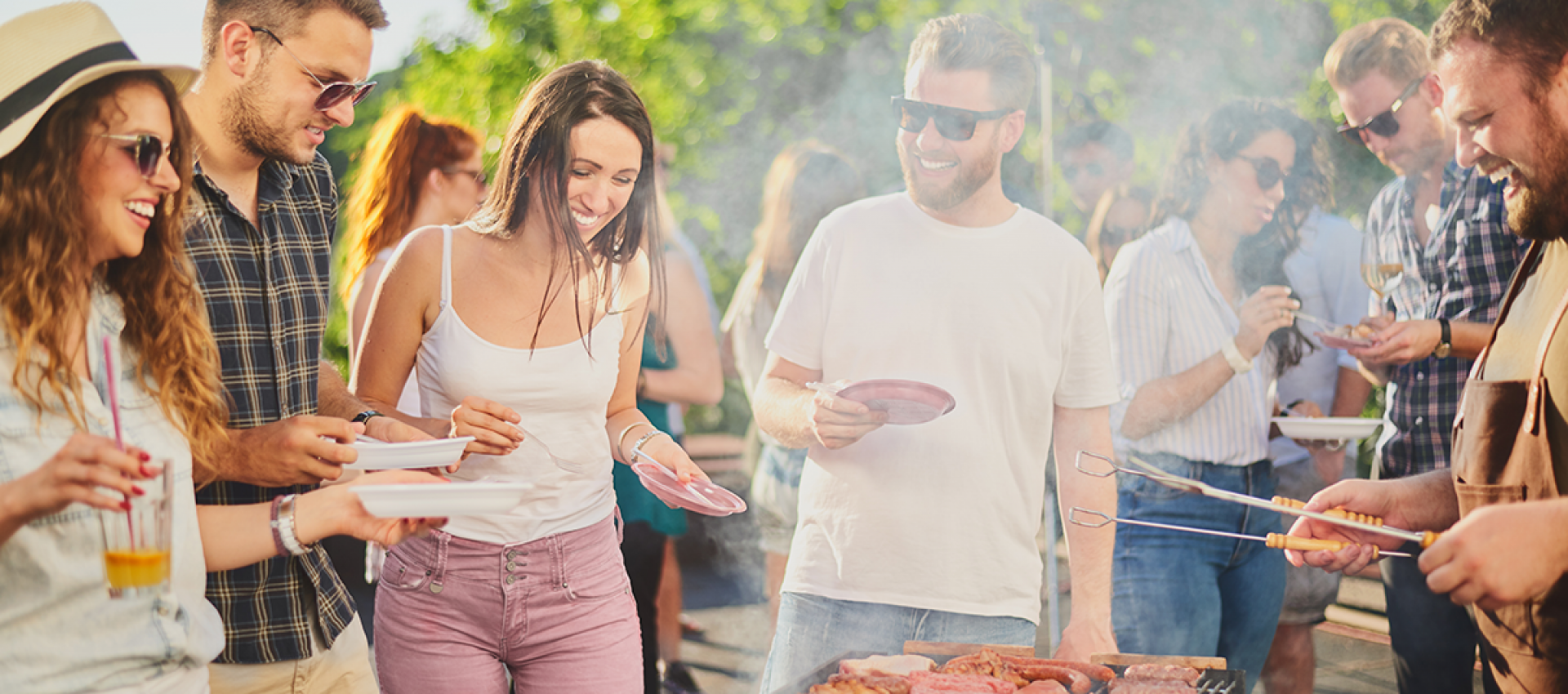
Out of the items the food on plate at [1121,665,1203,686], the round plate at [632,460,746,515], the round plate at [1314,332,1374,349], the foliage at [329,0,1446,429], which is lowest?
the food on plate at [1121,665,1203,686]

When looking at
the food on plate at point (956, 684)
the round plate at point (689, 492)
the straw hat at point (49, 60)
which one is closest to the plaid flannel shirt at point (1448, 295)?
the food on plate at point (956, 684)

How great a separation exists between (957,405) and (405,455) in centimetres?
124

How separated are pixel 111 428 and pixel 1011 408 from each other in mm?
1761

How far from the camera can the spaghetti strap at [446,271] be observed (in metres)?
2.24

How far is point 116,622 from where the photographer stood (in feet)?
5.22

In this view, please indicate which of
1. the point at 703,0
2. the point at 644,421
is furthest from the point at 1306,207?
the point at 703,0

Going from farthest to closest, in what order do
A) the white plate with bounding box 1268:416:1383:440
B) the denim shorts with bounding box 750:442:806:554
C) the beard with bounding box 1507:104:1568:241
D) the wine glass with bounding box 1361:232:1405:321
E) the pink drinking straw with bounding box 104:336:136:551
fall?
the denim shorts with bounding box 750:442:806:554 < the wine glass with bounding box 1361:232:1405:321 < the white plate with bounding box 1268:416:1383:440 < the beard with bounding box 1507:104:1568:241 < the pink drinking straw with bounding box 104:336:136:551

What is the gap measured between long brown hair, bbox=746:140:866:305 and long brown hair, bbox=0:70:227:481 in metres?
2.43

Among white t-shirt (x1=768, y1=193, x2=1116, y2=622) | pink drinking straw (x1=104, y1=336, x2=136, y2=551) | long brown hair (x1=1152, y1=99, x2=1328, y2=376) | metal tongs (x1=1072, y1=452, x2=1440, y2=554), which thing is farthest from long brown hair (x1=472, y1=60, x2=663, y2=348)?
Answer: long brown hair (x1=1152, y1=99, x2=1328, y2=376)

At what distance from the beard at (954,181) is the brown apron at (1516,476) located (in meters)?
1.07

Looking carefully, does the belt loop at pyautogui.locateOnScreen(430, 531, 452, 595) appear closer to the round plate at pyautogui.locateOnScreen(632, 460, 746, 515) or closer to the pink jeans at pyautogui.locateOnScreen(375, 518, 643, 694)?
the pink jeans at pyautogui.locateOnScreen(375, 518, 643, 694)

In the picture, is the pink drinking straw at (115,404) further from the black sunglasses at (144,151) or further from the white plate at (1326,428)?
the white plate at (1326,428)

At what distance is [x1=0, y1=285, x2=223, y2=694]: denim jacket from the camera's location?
1.52m

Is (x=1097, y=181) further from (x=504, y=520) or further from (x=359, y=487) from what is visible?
(x=359, y=487)
